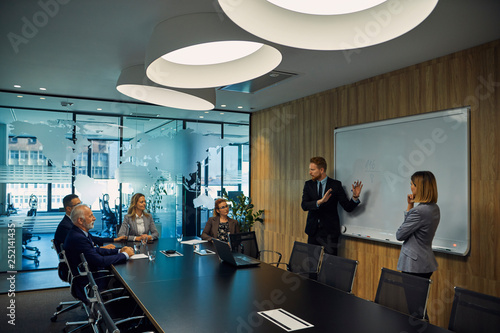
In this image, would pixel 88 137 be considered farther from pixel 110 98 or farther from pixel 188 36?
pixel 188 36

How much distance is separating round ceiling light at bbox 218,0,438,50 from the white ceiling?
1084mm

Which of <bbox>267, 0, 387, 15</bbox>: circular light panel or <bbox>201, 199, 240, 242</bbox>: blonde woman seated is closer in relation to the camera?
<bbox>267, 0, 387, 15</bbox>: circular light panel

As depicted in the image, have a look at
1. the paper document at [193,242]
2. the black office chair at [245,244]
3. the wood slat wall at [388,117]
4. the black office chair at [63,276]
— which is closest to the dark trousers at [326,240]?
the wood slat wall at [388,117]

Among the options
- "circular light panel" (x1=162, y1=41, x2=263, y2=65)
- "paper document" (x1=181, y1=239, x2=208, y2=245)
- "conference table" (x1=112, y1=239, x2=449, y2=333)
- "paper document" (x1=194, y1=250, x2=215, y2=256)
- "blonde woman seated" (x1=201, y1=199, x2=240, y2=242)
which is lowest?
"paper document" (x1=181, y1=239, x2=208, y2=245)

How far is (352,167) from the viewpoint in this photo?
562cm

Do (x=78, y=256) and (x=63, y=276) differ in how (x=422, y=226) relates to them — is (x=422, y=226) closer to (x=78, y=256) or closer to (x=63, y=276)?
(x=78, y=256)

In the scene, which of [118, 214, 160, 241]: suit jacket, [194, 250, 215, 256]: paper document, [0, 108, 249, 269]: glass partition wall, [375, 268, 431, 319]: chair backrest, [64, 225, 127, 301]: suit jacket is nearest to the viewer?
[375, 268, 431, 319]: chair backrest

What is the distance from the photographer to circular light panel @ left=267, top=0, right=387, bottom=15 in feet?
7.64

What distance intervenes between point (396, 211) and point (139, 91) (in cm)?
350

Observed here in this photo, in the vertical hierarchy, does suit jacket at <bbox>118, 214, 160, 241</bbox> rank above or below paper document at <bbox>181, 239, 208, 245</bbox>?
above

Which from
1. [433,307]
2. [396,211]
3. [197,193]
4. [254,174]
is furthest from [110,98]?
[433,307]

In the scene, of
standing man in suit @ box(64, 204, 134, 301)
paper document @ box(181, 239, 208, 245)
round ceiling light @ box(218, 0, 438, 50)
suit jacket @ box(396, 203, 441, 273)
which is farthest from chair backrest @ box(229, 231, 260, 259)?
round ceiling light @ box(218, 0, 438, 50)

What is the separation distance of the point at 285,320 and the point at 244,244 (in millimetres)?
2669

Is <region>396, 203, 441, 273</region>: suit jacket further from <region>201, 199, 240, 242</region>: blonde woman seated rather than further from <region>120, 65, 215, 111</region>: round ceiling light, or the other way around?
<region>201, 199, 240, 242</region>: blonde woman seated
